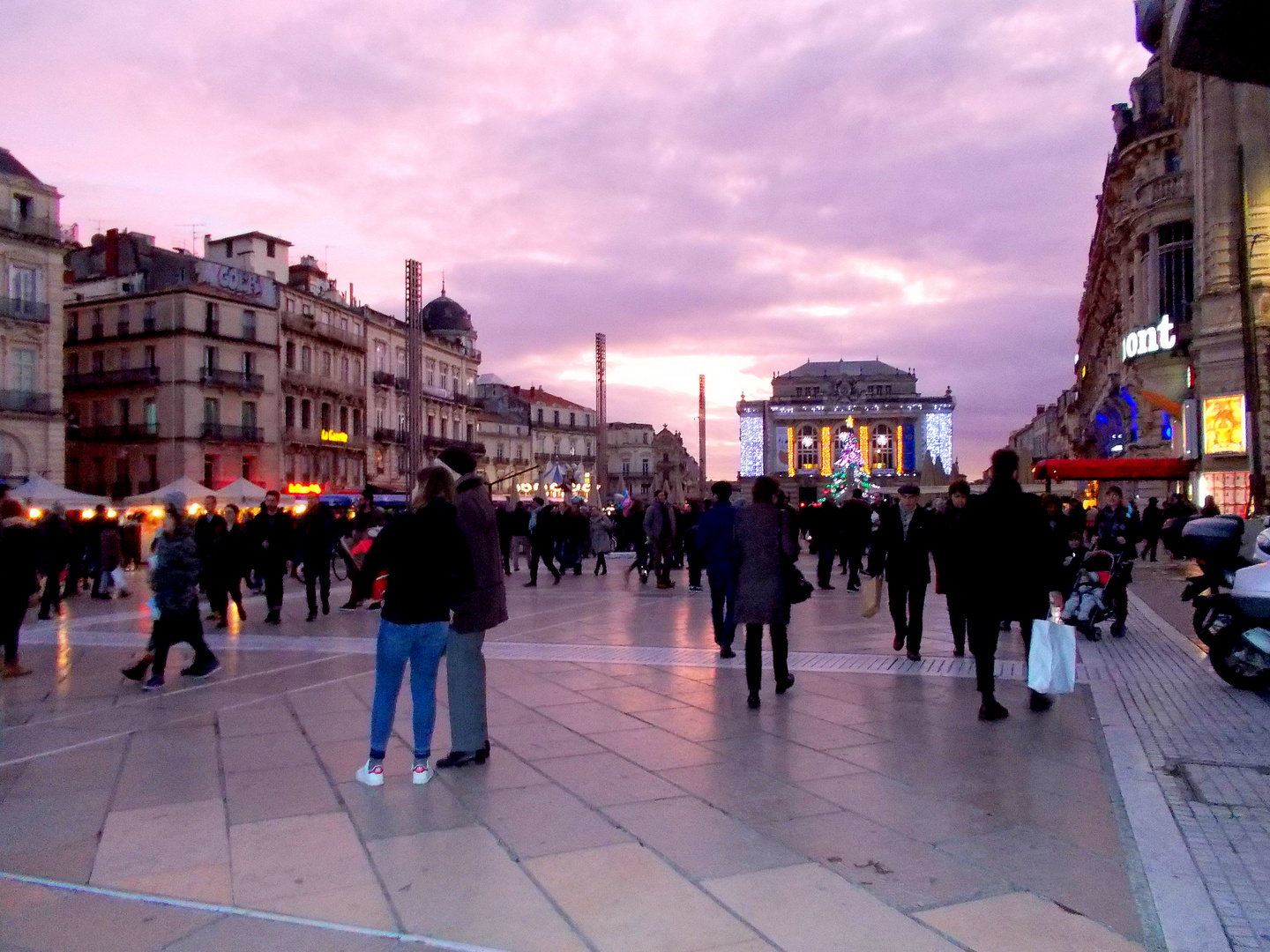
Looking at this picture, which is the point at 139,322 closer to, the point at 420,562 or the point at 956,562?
the point at 956,562

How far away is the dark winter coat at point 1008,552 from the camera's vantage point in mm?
6969

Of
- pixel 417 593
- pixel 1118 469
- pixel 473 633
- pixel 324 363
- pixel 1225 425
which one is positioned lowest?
pixel 473 633

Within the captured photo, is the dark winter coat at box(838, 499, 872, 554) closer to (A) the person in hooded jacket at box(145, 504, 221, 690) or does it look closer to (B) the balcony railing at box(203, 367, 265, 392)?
(A) the person in hooded jacket at box(145, 504, 221, 690)

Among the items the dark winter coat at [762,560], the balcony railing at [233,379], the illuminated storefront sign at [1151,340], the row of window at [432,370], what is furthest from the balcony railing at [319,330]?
the dark winter coat at [762,560]

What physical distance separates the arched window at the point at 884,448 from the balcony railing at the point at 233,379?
232 ft

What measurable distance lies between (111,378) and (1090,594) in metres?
44.6

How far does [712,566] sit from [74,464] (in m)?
45.7

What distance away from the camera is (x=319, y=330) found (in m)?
51.4

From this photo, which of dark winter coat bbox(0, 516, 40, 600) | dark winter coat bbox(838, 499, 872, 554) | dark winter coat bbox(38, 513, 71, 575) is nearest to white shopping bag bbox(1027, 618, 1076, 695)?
dark winter coat bbox(0, 516, 40, 600)

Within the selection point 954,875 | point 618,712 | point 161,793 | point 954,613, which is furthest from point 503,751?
point 954,613

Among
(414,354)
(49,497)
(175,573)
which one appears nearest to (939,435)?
(414,354)

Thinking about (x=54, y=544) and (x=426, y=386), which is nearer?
(x=54, y=544)

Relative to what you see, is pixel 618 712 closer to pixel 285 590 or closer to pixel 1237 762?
pixel 1237 762

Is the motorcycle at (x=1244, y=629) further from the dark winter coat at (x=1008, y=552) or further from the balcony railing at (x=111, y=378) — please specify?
the balcony railing at (x=111, y=378)
